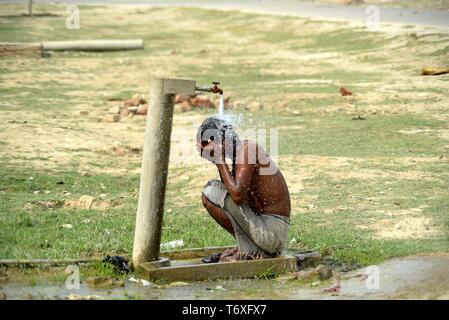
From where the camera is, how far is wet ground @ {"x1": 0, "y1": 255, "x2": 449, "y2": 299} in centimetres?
618

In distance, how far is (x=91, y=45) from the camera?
2186 centimetres

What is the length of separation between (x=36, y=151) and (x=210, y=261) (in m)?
5.31

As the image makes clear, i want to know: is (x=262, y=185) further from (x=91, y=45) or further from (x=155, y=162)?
(x=91, y=45)

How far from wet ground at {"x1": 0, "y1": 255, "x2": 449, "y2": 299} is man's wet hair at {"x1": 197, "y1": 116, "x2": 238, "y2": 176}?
0.91 metres

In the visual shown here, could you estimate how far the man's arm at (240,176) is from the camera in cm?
659

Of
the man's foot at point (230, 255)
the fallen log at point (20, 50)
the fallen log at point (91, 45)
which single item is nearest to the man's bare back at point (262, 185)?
the man's foot at point (230, 255)

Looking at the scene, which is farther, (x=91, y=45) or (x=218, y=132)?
(x=91, y=45)

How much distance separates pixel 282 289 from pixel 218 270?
479 millimetres

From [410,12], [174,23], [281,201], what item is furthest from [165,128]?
[174,23]

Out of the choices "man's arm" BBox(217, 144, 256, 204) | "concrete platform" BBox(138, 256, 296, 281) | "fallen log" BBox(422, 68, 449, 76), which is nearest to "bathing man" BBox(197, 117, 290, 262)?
"man's arm" BBox(217, 144, 256, 204)

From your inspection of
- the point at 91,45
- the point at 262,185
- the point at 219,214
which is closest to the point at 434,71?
the point at 91,45

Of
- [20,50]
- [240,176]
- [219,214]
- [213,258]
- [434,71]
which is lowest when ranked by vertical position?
[213,258]

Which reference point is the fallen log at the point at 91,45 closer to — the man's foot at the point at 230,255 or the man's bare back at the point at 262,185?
the man's foot at the point at 230,255
